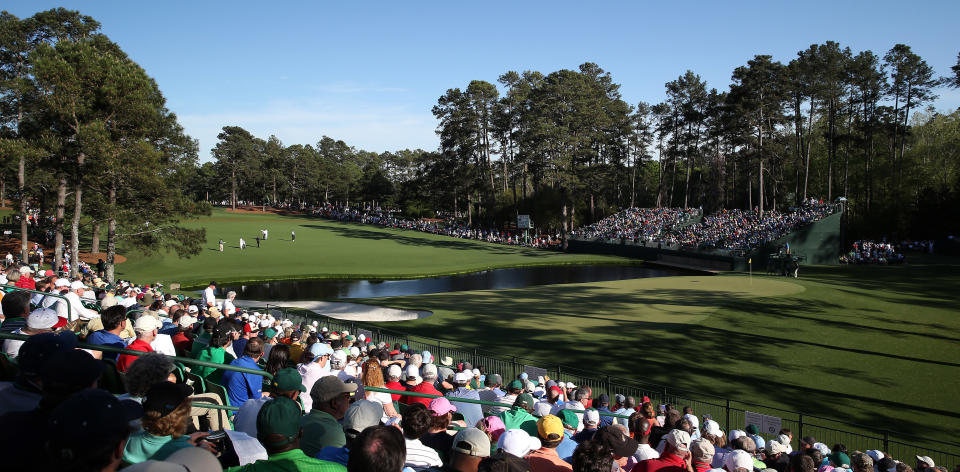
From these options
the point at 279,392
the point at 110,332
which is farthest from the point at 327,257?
the point at 279,392

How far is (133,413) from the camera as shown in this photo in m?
3.12

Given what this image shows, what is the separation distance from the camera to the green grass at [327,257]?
40.7 metres

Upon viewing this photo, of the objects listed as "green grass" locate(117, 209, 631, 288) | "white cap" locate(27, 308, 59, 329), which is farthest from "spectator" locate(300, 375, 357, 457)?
"green grass" locate(117, 209, 631, 288)

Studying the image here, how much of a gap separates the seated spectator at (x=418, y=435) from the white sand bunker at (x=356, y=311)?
20498mm

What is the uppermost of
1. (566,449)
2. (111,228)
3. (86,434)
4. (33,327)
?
(111,228)

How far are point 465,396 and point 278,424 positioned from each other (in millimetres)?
5915

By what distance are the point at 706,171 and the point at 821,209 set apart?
48.3m

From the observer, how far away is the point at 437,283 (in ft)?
132

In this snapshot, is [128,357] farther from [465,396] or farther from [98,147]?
[98,147]

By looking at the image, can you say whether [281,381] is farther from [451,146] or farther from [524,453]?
[451,146]

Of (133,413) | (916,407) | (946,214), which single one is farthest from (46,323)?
(946,214)

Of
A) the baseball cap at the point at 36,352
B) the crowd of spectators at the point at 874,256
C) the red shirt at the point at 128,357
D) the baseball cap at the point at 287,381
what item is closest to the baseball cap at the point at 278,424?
the baseball cap at the point at 287,381

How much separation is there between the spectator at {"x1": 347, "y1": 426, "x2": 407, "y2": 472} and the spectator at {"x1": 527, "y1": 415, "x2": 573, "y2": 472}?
6.65ft

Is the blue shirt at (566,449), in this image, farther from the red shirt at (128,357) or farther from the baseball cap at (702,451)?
the red shirt at (128,357)
